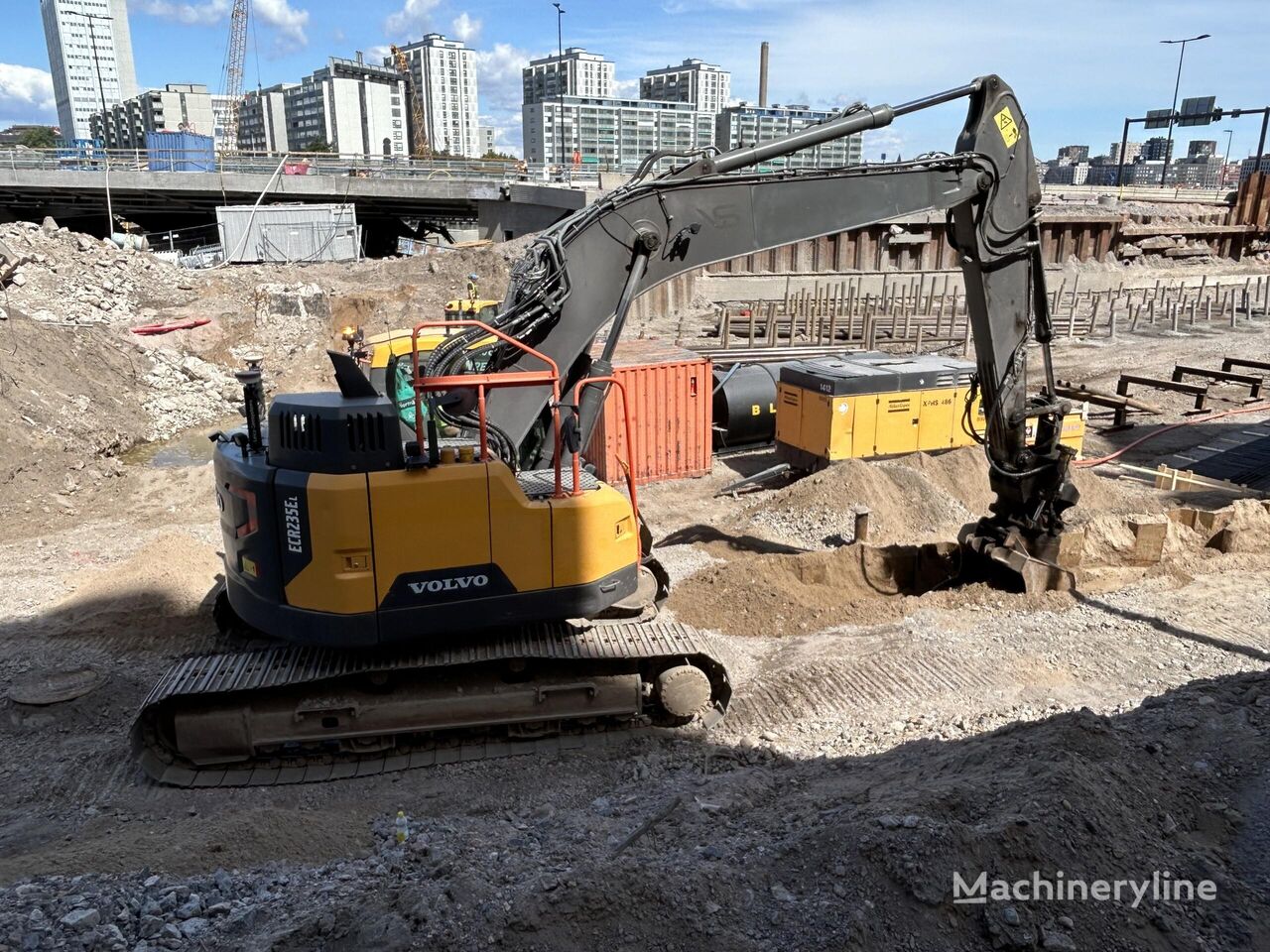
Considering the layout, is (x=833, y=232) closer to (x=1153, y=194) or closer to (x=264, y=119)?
(x=1153, y=194)

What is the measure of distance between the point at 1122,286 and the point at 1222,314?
4734mm

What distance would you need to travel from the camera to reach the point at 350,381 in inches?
254

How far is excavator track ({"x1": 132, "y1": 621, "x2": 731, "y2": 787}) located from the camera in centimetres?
675

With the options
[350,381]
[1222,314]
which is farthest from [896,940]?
[1222,314]

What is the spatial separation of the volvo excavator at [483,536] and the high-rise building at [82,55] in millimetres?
215629

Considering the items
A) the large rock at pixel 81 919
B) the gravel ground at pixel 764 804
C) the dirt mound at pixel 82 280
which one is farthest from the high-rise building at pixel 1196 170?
the large rock at pixel 81 919

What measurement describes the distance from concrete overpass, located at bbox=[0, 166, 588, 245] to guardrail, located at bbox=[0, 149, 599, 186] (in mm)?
385

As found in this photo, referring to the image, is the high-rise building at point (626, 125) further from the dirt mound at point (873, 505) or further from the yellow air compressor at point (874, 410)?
the dirt mound at point (873, 505)

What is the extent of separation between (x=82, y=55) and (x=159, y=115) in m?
87.7

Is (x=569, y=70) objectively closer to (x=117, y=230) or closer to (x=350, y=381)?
(x=117, y=230)

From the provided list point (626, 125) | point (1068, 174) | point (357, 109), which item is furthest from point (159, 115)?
point (1068, 174)

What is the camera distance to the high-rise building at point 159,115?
108 metres

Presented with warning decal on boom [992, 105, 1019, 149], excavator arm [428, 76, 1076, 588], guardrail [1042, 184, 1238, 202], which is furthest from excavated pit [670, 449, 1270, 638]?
guardrail [1042, 184, 1238, 202]

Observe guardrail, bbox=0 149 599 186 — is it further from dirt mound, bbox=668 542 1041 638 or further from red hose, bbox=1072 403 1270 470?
dirt mound, bbox=668 542 1041 638
